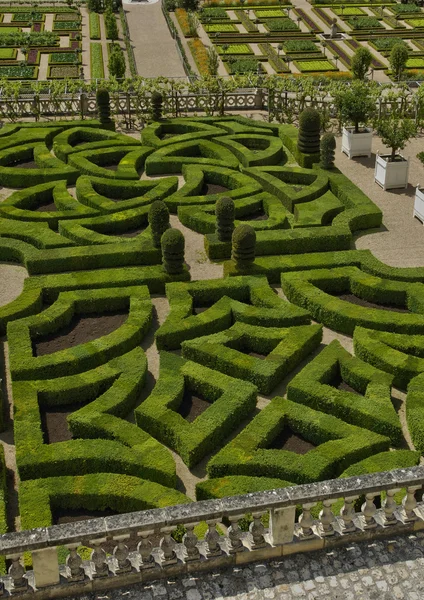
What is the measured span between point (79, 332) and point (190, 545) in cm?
1347

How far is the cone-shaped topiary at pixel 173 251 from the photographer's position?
2698cm

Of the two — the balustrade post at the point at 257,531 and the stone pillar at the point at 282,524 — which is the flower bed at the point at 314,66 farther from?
the balustrade post at the point at 257,531

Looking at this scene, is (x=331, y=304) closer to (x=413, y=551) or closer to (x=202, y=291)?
(x=202, y=291)

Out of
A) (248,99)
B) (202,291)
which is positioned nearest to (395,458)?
(202,291)

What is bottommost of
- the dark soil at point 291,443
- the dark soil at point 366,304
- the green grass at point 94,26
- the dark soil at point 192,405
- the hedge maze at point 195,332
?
the dark soil at point 291,443

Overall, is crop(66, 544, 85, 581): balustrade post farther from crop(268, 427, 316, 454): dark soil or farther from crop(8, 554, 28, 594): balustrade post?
crop(268, 427, 316, 454): dark soil

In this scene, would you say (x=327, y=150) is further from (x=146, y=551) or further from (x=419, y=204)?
(x=146, y=551)

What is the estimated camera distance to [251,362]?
22.7 metres

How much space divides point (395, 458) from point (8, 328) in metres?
13.4

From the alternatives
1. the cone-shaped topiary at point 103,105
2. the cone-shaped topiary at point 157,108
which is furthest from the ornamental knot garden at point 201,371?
the cone-shaped topiary at point 157,108

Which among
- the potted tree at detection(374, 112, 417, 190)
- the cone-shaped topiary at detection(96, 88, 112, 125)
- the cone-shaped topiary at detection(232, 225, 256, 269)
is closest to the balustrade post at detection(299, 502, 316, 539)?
the cone-shaped topiary at detection(232, 225, 256, 269)

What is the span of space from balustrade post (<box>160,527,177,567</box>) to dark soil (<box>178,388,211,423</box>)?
817 centimetres

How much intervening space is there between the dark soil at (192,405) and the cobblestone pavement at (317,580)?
321 inches

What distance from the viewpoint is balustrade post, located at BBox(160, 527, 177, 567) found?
13070mm
